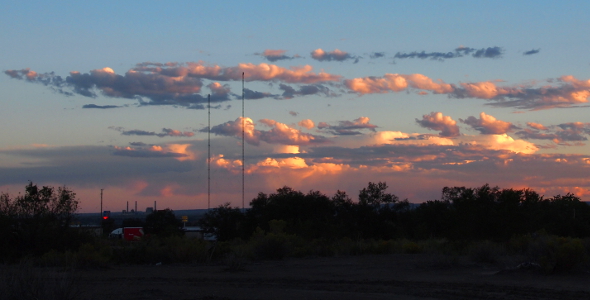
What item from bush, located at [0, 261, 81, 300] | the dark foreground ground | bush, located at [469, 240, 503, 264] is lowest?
the dark foreground ground

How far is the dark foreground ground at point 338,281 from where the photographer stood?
1530cm

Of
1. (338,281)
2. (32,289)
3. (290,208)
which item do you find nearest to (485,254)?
(338,281)

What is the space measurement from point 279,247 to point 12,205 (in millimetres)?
14065

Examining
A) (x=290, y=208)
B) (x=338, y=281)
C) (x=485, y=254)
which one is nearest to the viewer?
(x=338, y=281)

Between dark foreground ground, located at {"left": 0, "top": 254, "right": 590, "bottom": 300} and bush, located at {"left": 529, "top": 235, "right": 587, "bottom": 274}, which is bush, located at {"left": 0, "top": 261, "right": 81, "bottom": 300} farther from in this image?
bush, located at {"left": 529, "top": 235, "right": 587, "bottom": 274}

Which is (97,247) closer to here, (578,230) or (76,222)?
(76,222)

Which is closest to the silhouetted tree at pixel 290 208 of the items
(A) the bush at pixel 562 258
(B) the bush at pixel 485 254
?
(B) the bush at pixel 485 254

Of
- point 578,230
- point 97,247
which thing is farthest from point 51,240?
point 578,230

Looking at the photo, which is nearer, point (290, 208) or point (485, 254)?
point (485, 254)

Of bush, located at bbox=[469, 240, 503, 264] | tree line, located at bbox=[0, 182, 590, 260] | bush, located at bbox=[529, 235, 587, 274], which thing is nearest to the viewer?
bush, located at bbox=[529, 235, 587, 274]

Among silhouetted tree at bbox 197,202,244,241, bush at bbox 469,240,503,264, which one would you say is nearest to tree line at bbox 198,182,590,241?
silhouetted tree at bbox 197,202,244,241

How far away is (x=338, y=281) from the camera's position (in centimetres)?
1881

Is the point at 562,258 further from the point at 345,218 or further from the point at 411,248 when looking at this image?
the point at 345,218

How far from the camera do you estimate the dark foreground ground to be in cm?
1530
